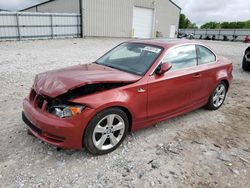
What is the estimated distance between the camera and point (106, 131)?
2.96m

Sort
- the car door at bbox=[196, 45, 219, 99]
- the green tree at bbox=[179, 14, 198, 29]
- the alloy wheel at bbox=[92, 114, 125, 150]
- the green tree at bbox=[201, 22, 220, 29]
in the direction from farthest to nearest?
1. the green tree at bbox=[201, 22, 220, 29]
2. the green tree at bbox=[179, 14, 198, 29]
3. the car door at bbox=[196, 45, 219, 99]
4. the alloy wheel at bbox=[92, 114, 125, 150]

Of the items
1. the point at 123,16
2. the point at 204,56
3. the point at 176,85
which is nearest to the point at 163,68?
the point at 176,85

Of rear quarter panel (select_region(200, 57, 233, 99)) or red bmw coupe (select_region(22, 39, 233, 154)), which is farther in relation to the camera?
rear quarter panel (select_region(200, 57, 233, 99))

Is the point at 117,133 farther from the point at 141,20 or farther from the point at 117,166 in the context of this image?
the point at 141,20

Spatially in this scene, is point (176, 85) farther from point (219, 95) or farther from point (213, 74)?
point (219, 95)

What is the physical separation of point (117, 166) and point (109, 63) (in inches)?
71.8

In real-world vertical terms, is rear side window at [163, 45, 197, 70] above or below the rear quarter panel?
above

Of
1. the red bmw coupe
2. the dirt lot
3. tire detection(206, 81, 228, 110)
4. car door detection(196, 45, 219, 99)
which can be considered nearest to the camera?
the dirt lot

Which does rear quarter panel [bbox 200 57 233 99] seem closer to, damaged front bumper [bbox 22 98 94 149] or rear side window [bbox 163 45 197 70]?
rear side window [bbox 163 45 197 70]

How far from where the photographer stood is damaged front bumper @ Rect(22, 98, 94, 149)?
8.64ft

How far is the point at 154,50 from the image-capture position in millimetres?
3672

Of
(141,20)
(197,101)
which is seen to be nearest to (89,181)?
(197,101)

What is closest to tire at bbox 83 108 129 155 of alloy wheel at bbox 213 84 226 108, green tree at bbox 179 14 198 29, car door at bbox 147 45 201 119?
car door at bbox 147 45 201 119

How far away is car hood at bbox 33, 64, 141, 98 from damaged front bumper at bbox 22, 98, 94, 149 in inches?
11.8
